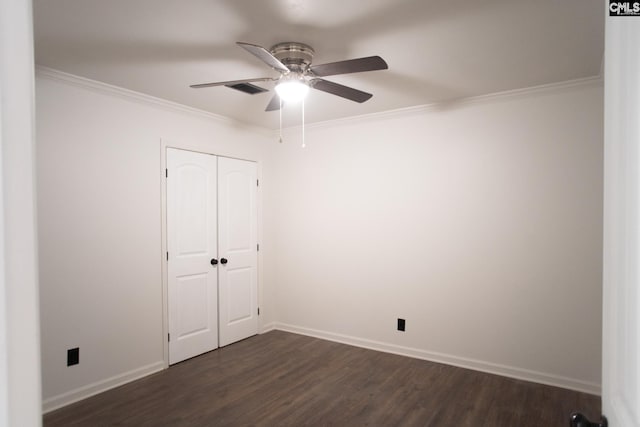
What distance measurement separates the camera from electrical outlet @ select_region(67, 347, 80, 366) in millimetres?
2915

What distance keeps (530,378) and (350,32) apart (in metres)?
3.26

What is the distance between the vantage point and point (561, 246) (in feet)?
10.5

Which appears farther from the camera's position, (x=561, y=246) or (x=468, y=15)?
(x=561, y=246)

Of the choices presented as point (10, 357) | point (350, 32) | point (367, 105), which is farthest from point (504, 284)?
point (10, 357)

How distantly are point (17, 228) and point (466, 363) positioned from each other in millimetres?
3862

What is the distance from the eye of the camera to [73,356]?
2.94 meters

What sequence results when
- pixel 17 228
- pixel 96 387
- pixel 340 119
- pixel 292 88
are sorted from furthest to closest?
pixel 340 119 → pixel 96 387 → pixel 292 88 → pixel 17 228

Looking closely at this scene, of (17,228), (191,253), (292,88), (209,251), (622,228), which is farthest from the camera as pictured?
(209,251)

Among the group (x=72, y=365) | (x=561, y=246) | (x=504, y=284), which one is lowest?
(x=72, y=365)

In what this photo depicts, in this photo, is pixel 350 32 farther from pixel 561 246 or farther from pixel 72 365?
pixel 72 365

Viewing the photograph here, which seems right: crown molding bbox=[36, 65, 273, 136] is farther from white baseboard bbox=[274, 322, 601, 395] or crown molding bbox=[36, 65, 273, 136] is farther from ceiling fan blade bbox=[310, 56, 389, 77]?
white baseboard bbox=[274, 322, 601, 395]

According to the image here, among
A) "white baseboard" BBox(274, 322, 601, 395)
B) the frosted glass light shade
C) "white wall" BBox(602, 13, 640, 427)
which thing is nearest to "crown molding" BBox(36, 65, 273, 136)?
the frosted glass light shade

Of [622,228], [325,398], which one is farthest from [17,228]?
[325,398]

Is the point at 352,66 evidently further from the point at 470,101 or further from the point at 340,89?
the point at 470,101
